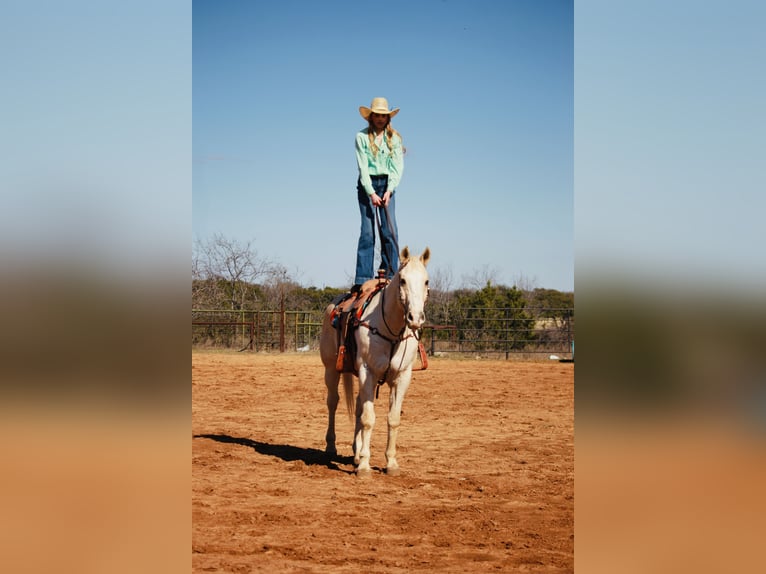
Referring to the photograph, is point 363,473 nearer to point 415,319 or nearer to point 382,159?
point 415,319

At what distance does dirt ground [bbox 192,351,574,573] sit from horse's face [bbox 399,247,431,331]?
1.71 m

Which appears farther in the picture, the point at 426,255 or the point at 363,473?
the point at 363,473

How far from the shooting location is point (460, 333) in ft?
89.0

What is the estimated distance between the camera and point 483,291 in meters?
28.2

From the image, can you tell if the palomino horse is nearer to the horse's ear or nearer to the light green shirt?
the horse's ear

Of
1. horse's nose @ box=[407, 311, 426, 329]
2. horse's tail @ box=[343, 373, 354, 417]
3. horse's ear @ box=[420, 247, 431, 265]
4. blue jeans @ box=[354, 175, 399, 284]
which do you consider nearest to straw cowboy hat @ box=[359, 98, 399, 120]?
blue jeans @ box=[354, 175, 399, 284]

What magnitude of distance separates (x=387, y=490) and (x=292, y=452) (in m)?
2.30

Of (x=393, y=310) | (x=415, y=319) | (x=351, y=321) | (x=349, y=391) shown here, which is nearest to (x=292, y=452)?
(x=349, y=391)

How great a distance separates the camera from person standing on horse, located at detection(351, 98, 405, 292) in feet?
25.4

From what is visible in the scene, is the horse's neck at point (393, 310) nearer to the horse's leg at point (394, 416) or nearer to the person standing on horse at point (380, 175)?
the horse's leg at point (394, 416)

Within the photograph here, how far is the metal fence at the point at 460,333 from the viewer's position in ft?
86.3

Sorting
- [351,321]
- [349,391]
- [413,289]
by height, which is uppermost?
[413,289]

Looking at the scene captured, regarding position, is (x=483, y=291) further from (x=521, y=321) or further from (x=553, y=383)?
(x=553, y=383)

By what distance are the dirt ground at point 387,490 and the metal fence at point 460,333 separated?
1223 cm
